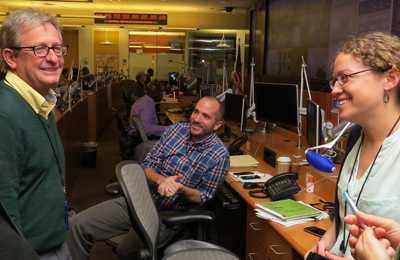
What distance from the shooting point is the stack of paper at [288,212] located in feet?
7.85

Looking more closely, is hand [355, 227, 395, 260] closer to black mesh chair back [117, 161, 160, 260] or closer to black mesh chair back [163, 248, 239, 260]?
black mesh chair back [163, 248, 239, 260]

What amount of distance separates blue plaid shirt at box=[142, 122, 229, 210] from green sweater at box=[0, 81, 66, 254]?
135cm

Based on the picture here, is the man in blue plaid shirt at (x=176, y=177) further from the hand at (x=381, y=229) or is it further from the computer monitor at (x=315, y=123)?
the hand at (x=381, y=229)

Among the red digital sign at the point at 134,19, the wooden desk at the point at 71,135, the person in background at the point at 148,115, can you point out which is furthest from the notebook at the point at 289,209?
the red digital sign at the point at 134,19

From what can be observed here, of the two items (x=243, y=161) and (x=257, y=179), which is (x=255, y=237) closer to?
(x=257, y=179)

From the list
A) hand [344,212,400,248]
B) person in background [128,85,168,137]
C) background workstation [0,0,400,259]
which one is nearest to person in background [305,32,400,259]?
hand [344,212,400,248]

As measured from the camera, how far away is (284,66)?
7.20 metres

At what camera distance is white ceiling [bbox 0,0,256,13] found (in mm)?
10961

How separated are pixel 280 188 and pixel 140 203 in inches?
37.4

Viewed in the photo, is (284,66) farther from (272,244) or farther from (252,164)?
(272,244)

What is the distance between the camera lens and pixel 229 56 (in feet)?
47.0

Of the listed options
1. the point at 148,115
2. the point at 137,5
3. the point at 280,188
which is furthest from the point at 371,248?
the point at 137,5

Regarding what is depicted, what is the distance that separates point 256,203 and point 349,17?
9.58ft

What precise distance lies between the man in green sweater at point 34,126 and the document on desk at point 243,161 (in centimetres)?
228
